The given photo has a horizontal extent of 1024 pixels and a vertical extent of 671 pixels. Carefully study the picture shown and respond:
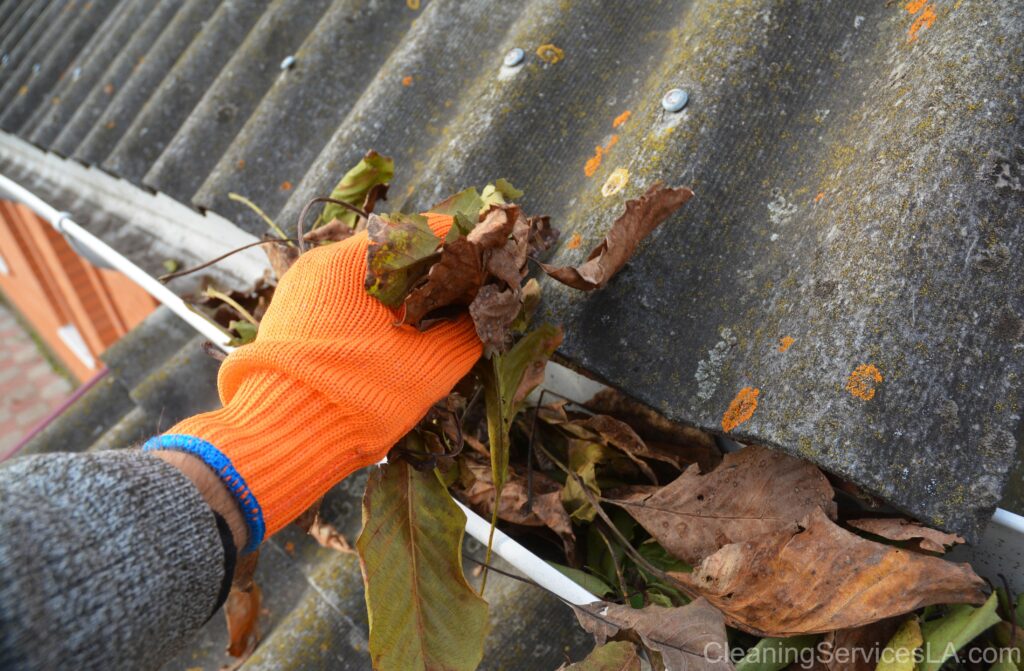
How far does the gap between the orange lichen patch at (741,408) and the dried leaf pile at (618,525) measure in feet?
0.22

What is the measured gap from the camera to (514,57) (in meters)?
1.40

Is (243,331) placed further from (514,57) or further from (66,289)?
(66,289)

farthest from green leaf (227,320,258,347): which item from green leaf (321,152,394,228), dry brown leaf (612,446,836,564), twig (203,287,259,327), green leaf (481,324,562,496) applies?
dry brown leaf (612,446,836,564)

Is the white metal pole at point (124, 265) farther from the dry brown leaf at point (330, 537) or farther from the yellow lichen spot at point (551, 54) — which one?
the yellow lichen spot at point (551, 54)

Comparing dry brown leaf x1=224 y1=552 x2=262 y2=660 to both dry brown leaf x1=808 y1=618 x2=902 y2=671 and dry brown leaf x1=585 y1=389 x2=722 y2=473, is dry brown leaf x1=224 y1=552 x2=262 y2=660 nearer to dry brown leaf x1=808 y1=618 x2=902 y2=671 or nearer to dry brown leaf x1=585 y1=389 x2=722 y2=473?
dry brown leaf x1=585 y1=389 x2=722 y2=473

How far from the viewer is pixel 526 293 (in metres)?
1.11

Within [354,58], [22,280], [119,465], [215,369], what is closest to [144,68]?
[354,58]

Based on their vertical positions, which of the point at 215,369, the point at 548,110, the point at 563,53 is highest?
the point at 563,53

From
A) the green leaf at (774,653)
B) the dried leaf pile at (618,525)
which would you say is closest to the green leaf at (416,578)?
→ the dried leaf pile at (618,525)

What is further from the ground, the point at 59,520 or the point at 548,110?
the point at 548,110

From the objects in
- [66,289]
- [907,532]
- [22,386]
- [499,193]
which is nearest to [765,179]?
[499,193]

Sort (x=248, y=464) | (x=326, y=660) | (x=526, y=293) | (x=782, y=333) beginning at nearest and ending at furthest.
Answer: (x=248, y=464) < (x=782, y=333) < (x=526, y=293) < (x=326, y=660)

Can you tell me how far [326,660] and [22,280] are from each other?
6289mm

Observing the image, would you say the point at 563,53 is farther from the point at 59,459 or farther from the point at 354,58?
the point at 59,459
